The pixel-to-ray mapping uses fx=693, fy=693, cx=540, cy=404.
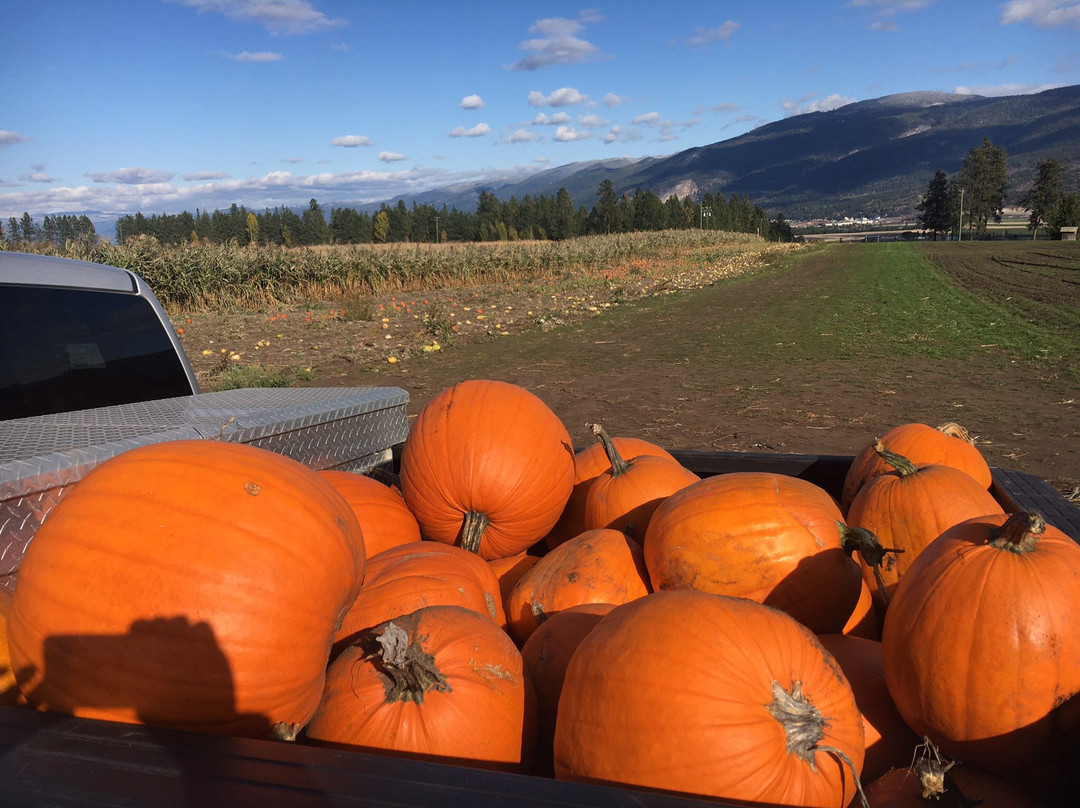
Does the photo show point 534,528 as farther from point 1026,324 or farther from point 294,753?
point 1026,324

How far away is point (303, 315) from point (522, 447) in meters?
19.2

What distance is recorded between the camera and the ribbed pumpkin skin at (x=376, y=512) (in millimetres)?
2236

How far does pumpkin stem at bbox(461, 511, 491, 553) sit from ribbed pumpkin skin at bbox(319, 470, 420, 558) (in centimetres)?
18

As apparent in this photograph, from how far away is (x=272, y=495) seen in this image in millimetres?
1517

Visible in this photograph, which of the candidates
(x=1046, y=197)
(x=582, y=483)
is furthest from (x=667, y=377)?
(x=1046, y=197)

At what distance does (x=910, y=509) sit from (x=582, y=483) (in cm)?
118

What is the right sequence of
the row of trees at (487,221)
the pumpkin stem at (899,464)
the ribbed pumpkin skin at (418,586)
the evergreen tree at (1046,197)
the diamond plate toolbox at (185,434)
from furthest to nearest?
the row of trees at (487,221)
the evergreen tree at (1046,197)
the pumpkin stem at (899,464)
the ribbed pumpkin skin at (418,586)
the diamond plate toolbox at (185,434)

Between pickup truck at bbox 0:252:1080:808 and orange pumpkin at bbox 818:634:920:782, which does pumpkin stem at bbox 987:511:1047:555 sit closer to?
orange pumpkin at bbox 818:634:920:782

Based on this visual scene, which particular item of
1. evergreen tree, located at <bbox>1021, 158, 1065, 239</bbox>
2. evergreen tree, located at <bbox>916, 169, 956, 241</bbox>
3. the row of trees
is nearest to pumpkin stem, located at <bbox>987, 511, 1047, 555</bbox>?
the row of trees

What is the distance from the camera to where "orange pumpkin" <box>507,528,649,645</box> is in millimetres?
1933

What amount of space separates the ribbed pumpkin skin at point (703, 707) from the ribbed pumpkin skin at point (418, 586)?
20.2 inches

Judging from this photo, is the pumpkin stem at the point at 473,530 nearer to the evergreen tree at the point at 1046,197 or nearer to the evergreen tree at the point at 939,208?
the evergreen tree at the point at 1046,197

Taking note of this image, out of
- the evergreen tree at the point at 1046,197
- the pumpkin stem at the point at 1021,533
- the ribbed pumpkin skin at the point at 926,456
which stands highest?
the evergreen tree at the point at 1046,197

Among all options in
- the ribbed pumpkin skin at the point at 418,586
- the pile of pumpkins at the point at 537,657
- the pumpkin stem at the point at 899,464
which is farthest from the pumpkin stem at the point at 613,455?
the pumpkin stem at the point at 899,464
